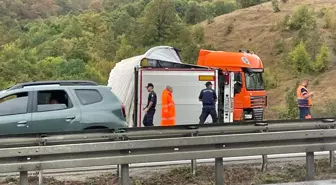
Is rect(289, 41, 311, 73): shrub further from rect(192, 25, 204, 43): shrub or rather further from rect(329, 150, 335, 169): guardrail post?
rect(329, 150, 335, 169): guardrail post

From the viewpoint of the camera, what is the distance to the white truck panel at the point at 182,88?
1499 cm

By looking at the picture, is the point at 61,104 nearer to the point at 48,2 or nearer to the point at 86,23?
the point at 86,23

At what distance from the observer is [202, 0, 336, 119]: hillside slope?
35344mm

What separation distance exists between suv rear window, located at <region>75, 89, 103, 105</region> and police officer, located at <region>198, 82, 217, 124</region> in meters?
4.83

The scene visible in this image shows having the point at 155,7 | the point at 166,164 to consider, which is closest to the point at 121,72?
the point at 166,164

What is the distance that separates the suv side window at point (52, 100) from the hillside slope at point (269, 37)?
22.4m

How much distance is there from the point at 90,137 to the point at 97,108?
2.85m

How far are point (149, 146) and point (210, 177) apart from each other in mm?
1516

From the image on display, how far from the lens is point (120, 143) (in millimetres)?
6449

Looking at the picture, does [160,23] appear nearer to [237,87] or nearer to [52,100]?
[237,87]

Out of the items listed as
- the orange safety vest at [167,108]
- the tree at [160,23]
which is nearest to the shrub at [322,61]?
the tree at [160,23]

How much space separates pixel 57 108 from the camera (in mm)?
9406

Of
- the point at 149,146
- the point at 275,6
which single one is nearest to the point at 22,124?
the point at 149,146

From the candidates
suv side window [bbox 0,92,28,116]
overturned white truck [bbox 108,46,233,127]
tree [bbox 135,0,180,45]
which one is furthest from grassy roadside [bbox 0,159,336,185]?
tree [bbox 135,0,180,45]
